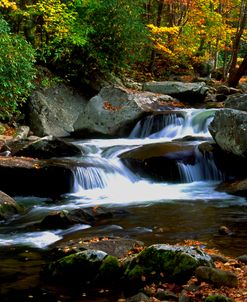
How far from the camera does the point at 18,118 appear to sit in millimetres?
17016

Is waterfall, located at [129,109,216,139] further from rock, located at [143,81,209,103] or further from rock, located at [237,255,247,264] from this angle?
rock, located at [237,255,247,264]

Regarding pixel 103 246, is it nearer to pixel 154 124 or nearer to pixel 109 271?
pixel 109 271

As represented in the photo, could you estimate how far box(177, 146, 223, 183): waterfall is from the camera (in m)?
12.6

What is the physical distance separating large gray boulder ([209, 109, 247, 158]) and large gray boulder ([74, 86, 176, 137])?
456 cm

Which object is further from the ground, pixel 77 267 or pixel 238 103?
pixel 238 103

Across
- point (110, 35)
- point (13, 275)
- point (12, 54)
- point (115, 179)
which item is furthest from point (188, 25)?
point (13, 275)

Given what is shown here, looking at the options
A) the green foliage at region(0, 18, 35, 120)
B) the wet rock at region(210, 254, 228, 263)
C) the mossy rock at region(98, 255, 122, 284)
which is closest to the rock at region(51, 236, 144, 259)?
the mossy rock at region(98, 255, 122, 284)

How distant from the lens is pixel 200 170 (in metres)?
12.8

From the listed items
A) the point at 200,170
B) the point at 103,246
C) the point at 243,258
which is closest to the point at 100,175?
the point at 200,170

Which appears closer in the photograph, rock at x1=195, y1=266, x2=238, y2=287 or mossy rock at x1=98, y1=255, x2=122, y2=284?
rock at x1=195, y1=266, x2=238, y2=287

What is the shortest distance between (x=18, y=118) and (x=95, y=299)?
41.7ft

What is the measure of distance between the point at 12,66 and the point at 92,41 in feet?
21.4

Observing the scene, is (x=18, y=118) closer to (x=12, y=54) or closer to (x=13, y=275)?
(x=12, y=54)

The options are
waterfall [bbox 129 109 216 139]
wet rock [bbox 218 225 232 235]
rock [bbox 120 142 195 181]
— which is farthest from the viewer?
waterfall [bbox 129 109 216 139]
